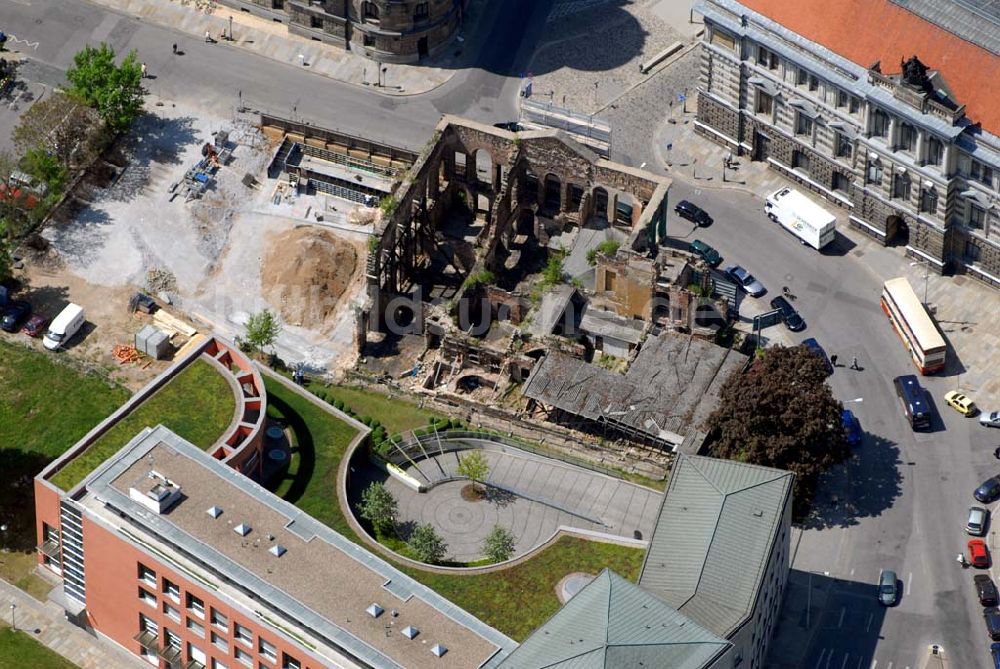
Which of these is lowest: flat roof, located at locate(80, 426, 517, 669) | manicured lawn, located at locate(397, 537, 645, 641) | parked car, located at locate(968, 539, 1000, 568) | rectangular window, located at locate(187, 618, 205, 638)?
rectangular window, located at locate(187, 618, 205, 638)

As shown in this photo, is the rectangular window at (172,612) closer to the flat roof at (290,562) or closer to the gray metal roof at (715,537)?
the flat roof at (290,562)

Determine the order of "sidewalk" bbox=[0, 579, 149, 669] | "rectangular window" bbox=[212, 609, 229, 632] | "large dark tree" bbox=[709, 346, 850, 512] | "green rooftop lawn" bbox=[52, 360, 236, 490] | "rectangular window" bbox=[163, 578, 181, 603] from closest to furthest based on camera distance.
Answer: "rectangular window" bbox=[212, 609, 229, 632]
"rectangular window" bbox=[163, 578, 181, 603]
"sidewalk" bbox=[0, 579, 149, 669]
"green rooftop lawn" bbox=[52, 360, 236, 490]
"large dark tree" bbox=[709, 346, 850, 512]

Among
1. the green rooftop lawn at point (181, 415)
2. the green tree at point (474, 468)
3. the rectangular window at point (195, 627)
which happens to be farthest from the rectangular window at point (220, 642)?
the green tree at point (474, 468)

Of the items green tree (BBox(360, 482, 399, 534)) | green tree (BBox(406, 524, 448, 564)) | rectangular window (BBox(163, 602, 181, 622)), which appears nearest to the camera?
rectangular window (BBox(163, 602, 181, 622))

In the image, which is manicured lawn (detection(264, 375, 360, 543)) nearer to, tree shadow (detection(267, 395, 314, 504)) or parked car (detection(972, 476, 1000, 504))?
tree shadow (detection(267, 395, 314, 504))

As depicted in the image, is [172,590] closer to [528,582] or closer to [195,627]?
[195,627]

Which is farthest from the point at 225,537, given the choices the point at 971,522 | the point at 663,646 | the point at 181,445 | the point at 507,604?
the point at 971,522

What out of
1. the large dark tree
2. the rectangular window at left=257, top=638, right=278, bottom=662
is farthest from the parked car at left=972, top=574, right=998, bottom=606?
the rectangular window at left=257, top=638, right=278, bottom=662
